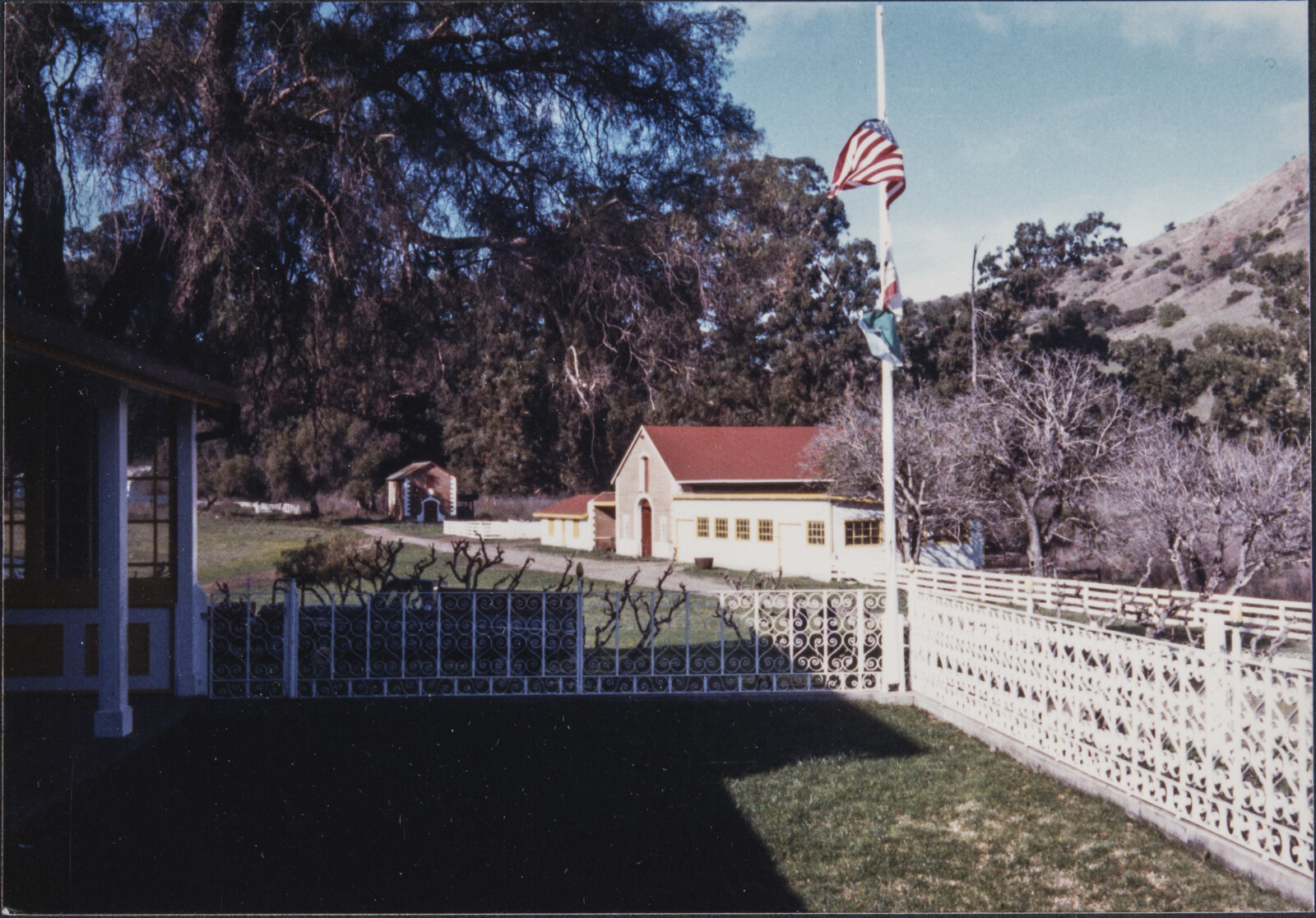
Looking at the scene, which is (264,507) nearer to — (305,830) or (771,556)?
(771,556)

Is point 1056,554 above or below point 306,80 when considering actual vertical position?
below

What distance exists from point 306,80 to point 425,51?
1.16 m

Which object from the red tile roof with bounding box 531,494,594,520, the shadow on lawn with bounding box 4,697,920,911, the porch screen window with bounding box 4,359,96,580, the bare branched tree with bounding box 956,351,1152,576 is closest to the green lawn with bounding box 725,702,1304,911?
the shadow on lawn with bounding box 4,697,920,911

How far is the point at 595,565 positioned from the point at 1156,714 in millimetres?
21234

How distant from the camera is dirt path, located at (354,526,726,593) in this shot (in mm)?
22294

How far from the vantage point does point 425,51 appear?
30.1 ft

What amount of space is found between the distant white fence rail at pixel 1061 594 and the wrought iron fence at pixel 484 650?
640cm

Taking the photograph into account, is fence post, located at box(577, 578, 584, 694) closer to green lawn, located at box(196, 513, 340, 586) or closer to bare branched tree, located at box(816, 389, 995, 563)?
green lawn, located at box(196, 513, 340, 586)

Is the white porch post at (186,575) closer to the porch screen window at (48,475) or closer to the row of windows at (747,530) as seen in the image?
the porch screen window at (48,475)

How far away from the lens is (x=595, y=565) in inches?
1028

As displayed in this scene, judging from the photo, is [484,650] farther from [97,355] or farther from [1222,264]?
[1222,264]

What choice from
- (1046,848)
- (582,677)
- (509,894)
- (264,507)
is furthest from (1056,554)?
(509,894)

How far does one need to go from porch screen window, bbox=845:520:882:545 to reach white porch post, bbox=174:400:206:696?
21144mm

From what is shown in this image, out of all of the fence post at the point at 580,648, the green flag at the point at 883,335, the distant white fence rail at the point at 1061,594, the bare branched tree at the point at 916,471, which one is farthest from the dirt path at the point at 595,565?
the green flag at the point at 883,335
